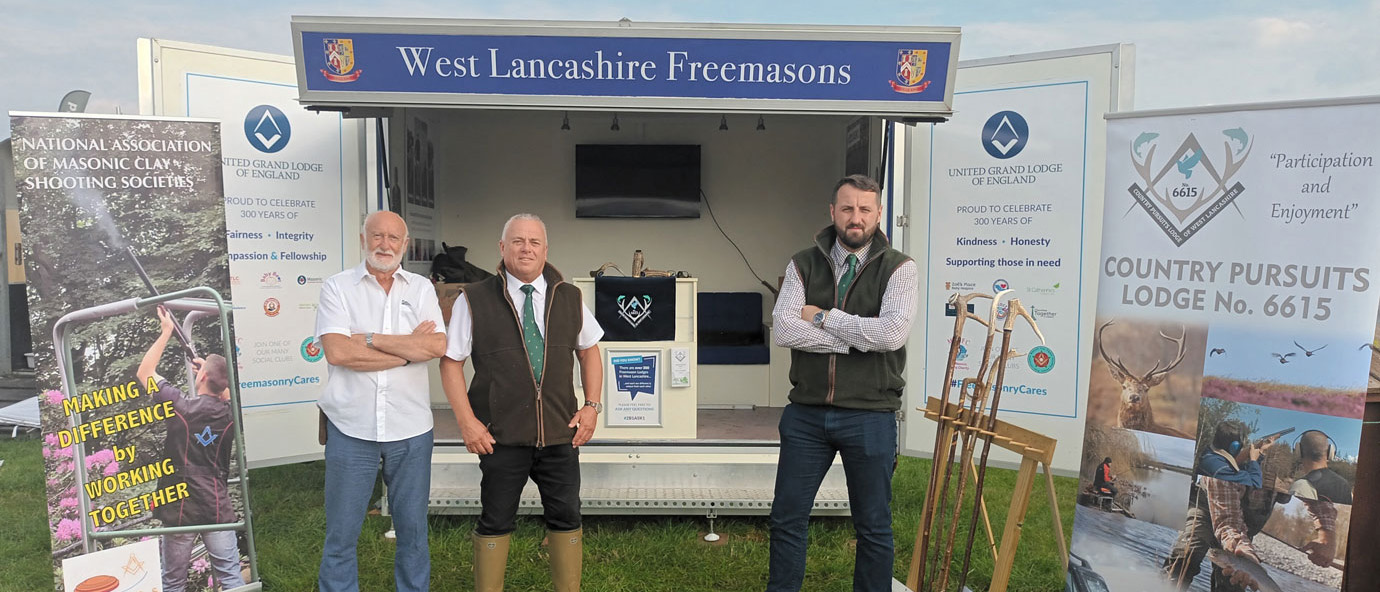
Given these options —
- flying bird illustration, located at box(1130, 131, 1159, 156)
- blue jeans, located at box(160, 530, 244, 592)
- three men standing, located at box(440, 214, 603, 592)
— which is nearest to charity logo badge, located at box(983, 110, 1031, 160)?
flying bird illustration, located at box(1130, 131, 1159, 156)

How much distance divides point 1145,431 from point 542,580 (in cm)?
259

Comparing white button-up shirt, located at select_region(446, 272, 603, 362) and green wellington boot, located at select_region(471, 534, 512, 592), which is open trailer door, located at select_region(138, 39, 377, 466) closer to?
white button-up shirt, located at select_region(446, 272, 603, 362)

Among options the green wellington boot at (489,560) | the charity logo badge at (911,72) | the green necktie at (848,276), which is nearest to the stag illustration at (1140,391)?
the green necktie at (848,276)

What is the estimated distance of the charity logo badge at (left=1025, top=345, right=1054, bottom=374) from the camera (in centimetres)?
461

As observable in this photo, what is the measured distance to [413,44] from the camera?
3877mm

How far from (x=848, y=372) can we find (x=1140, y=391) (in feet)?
3.17

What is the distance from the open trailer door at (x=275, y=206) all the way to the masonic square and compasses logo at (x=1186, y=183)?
3.51 metres

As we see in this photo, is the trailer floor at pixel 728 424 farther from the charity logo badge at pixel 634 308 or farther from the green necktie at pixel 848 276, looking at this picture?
the green necktie at pixel 848 276

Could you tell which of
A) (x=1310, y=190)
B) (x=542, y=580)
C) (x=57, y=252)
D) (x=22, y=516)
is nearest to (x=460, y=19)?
(x=57, y=252)

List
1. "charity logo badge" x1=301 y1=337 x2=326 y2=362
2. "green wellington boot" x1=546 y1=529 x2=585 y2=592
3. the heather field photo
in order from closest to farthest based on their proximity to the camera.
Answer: the heather field photo, "green wellington boot" x1=546 y1=529 x2=585 y2=592, "charity logo badge" x1=301 y1=337 x2=326 y2=362

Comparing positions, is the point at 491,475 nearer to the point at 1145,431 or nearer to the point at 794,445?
the point at 794,445

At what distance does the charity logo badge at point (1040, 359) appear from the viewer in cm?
461

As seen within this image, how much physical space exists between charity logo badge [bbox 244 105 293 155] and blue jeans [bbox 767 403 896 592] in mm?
3098

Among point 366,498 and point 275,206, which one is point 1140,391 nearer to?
point 366,498
